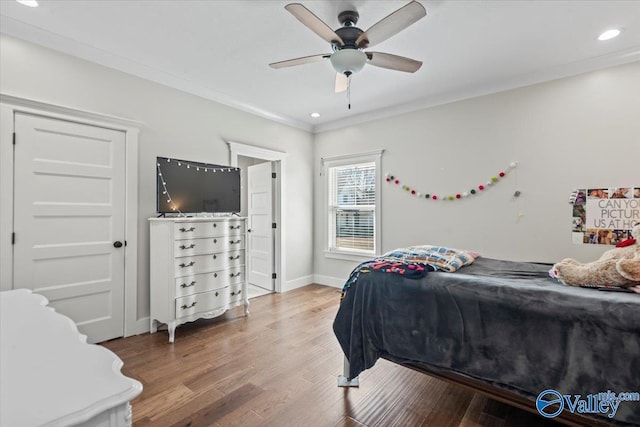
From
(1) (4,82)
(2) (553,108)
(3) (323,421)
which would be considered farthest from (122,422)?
(2) (553,108)

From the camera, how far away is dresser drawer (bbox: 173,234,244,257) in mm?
3010

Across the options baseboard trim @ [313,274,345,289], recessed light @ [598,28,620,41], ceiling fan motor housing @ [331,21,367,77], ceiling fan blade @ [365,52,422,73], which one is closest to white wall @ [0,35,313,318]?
baseboard trim @ [313,274,345,289]

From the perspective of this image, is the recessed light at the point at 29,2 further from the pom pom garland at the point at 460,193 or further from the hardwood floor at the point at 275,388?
the pom pom garland at the point at 460,193

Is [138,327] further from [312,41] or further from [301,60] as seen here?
[312,41]

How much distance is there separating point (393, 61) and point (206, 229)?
2.40 metres

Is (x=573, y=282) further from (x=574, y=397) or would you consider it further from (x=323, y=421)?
(x=323, y=421)

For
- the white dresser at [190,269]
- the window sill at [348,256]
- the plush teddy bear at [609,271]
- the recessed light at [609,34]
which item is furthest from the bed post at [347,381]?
the recessed light at [609,34]

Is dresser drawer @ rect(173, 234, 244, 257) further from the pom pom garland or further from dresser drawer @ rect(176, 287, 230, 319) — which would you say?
the pom pom garland

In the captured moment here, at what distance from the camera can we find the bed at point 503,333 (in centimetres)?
130

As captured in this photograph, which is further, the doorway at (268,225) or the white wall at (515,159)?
the doorway at (268,225)

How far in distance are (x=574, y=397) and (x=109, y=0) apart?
3.61m

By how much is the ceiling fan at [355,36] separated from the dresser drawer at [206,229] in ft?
5.71

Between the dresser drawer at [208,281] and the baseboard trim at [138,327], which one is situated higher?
the dresser drawer at [208,281]

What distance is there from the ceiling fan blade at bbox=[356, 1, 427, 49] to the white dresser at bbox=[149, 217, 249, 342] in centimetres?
226
